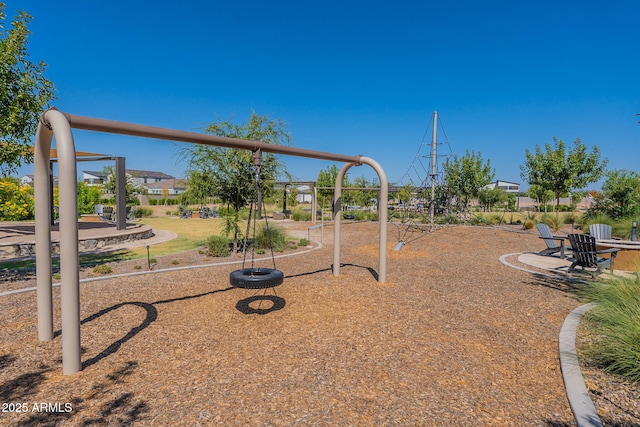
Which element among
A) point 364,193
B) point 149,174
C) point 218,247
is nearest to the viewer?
point 218,247

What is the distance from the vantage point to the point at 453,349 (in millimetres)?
4074

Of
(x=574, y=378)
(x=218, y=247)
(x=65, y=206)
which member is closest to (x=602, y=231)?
(x=574, y=378)

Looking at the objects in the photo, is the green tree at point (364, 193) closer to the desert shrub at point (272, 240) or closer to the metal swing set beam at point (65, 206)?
the desert shrub at point (272, 240)

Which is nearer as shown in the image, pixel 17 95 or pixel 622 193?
pixel 17 95

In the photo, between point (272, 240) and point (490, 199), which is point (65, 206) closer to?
point (272, 240)

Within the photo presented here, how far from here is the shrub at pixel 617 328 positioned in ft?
11.1

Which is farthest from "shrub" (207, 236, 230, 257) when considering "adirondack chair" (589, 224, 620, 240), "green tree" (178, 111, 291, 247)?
"adirondack chair" (589, 224, 620, 240)

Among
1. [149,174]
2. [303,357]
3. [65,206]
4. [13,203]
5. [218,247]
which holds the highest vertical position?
[149,174]

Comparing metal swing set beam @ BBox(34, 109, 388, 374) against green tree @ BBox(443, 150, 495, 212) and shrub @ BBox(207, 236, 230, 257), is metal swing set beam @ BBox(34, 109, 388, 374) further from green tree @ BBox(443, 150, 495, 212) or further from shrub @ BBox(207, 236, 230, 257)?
green tree @ BBox(443, 150, 495, 212)

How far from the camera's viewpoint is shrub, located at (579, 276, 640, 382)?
3395 mm

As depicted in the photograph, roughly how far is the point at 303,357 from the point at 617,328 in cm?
355

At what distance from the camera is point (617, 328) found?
3.82m

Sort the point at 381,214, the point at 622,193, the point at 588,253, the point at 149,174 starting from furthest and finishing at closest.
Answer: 1. the point at 149,174
2. the point at 622,193
3. the point at 588,253
4. the point at 381,214

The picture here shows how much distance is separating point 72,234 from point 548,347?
5.54m
